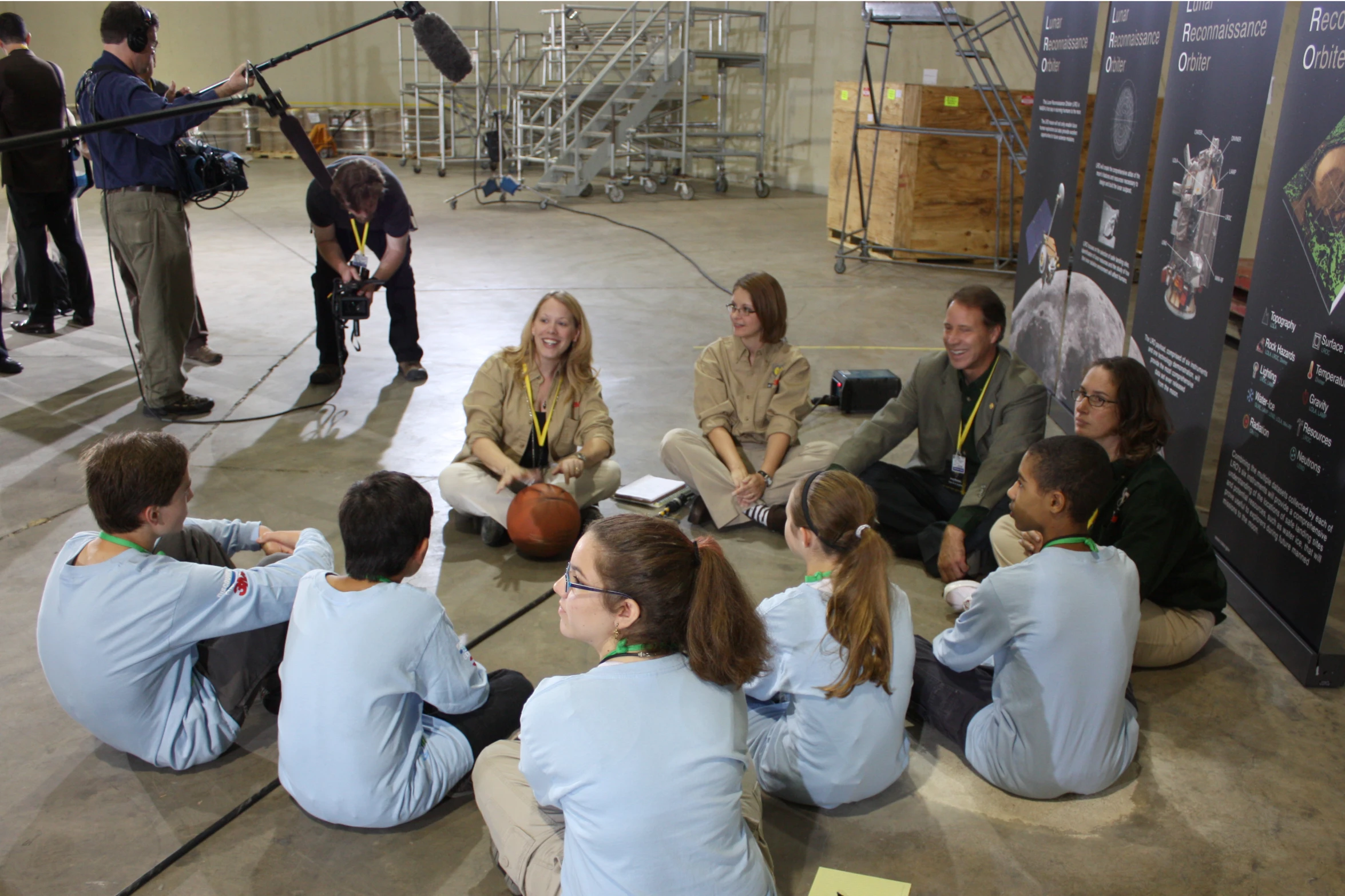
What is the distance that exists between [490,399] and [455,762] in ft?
6.52

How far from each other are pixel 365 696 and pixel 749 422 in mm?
2632

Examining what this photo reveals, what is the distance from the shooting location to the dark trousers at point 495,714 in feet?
9.29

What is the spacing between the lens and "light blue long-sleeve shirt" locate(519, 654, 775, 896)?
6.39 feet

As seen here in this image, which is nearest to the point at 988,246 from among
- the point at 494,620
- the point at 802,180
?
the point at 802,180

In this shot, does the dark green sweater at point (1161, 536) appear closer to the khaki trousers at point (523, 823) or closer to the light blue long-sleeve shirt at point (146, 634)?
the khaki trousers at point (523, 823)

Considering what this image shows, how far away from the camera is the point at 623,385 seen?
21.6 ft

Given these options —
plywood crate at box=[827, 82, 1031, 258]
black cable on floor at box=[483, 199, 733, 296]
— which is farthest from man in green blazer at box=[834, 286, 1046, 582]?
plywood crate at box=[827, 82, 1031, 258]

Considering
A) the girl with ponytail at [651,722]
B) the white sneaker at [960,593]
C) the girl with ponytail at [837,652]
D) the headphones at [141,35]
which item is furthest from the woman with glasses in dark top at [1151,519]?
the headphones at [141,35]

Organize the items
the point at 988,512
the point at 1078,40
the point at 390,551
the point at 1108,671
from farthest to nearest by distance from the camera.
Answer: the point at 1078,40, the point at 988,512, the point at 1108,671, the point at 390,551

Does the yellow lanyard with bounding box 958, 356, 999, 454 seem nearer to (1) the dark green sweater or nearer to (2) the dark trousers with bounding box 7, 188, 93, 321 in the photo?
(1) the dark green sweater

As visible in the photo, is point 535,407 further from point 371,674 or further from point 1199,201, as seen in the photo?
point 1199,201

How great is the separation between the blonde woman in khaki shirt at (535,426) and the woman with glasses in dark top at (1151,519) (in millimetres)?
1965

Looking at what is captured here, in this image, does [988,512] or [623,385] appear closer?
[988,512]

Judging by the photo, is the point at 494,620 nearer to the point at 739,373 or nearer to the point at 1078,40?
the point at 739,373
